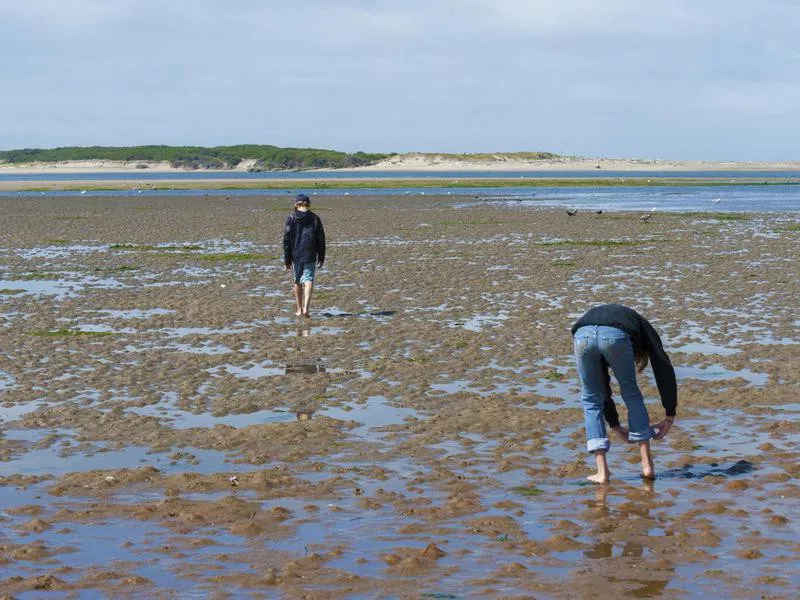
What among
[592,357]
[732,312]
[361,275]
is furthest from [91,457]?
[361,275]

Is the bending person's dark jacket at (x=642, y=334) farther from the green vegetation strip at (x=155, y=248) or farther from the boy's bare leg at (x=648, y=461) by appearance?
the green vegetation strip at (x=155, y=248)

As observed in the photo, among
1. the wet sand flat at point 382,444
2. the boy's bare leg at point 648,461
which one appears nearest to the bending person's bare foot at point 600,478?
the wet sand flat at point 382,444

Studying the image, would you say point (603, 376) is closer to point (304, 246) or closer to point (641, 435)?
point (641, 435)

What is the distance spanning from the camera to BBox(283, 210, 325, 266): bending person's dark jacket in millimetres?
18625

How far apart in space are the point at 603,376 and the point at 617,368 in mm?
218

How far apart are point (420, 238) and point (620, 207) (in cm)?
2810

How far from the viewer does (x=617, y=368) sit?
8688 mm

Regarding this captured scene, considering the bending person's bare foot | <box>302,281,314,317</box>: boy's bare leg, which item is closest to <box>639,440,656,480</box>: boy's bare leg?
the bending person's bare foot

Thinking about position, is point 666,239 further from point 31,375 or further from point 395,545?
point 395,545

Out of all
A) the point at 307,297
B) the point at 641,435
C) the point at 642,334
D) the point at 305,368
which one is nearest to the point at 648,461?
the point at 641,435

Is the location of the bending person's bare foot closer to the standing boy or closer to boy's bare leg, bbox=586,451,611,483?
boy's bare leg, bbox=586,451,611,483

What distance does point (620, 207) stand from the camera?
2478 inches

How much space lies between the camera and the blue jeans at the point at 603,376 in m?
8.60

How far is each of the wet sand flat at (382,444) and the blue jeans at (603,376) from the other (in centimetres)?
45
